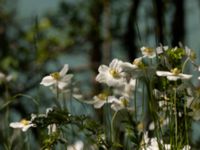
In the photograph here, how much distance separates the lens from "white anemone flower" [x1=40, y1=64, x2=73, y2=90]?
2.13m

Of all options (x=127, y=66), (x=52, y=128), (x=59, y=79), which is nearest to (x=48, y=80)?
(x=59, y=79)

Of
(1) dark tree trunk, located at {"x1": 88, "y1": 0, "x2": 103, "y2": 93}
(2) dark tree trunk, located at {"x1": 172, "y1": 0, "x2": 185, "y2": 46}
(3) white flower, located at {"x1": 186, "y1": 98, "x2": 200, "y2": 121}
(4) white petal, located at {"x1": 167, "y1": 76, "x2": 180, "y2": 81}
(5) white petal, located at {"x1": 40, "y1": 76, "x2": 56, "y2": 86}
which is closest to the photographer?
(4) white petal, located at {"x1": 167, "y1": 76, "x2": 180, "y2": 81}

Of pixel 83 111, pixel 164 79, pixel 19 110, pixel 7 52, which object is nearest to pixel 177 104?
pixel 164 79

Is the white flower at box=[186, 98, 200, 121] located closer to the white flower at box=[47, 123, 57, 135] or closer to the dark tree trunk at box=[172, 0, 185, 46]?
the white flower at box=[47, 123, 57, 135]

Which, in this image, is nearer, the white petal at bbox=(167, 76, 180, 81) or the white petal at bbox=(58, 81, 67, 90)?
the white petal at bbox=(167, 76, 180, 81)

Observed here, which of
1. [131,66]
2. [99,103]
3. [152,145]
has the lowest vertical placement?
[152,145]

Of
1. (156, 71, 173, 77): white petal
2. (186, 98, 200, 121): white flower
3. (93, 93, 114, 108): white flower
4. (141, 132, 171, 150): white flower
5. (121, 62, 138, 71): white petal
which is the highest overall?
(121, 62, 138, 71): white petal

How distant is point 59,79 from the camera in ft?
7.08

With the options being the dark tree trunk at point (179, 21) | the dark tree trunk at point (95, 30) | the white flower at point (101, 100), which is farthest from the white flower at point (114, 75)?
the dark tree trunk at point (95, 30)

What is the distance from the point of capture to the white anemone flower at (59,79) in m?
2.13

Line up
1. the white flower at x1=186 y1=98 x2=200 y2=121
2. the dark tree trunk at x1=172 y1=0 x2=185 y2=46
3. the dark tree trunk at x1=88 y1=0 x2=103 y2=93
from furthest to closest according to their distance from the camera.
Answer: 1. the dark tree trunk at x1=88 y1=0 x2=103 y2=93
2. the dark tree trunk at x1=172 y1=0 x2=185 y2=46
3. the white flower at x1=186 y1=98 x2=200 y2=121

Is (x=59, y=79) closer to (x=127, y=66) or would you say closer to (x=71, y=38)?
(x=127, y=66)

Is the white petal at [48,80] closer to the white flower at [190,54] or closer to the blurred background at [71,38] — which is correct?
the white flower at [190,54]

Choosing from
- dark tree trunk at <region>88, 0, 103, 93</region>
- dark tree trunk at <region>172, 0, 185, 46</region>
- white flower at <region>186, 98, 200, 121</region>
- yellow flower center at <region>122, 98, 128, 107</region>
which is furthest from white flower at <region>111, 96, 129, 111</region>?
dark tree trunk at <region>88, 0, 103, 93</region>
